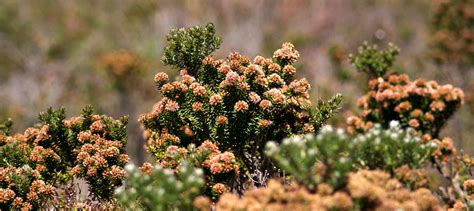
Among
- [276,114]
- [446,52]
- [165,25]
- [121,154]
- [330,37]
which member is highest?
[330,37]

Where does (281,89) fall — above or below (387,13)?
below

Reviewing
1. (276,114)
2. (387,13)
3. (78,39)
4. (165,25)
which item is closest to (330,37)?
(387,13)

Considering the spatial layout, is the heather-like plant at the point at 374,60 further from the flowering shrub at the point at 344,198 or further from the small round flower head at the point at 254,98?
the flowering shrub at the point at 344,198

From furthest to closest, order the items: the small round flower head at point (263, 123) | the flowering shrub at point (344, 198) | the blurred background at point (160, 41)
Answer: the blurred background at point (160, 41) < the small round flower head at point (263, 123) < the flowering shrub at point (344, 198)

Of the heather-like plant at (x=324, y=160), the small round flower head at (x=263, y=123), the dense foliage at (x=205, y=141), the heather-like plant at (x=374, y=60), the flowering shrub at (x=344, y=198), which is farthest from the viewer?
the heather-like plant at (x=374, y=60)

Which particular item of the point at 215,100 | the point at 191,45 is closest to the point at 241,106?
the point at 215,100

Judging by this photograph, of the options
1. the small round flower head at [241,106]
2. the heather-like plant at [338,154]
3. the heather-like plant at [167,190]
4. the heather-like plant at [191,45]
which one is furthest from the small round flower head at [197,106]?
the heather-like plant at [338,154]

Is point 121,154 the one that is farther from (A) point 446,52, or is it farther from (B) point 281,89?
(A) point 446,52

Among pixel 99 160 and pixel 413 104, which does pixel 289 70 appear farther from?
pixel 413 104
